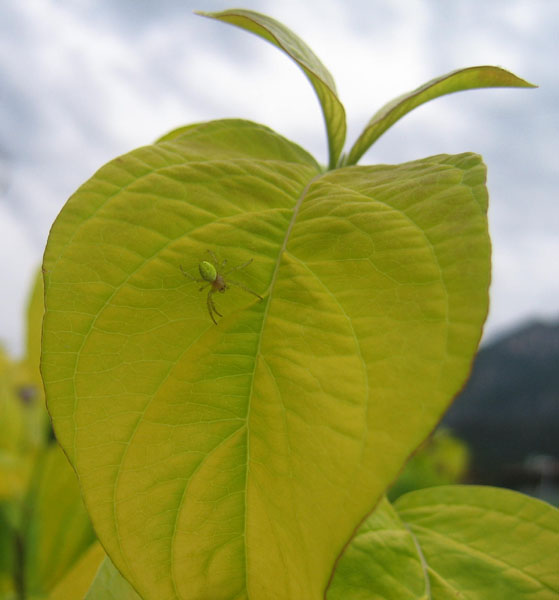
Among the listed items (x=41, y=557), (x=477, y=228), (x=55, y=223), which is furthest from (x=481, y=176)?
(x=41, y=557)

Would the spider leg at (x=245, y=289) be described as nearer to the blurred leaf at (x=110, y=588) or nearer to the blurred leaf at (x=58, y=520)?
the blurred leaf at (x=110, y=588)

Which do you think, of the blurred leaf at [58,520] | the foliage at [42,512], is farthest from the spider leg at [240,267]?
the blurred leaf at [58,520]

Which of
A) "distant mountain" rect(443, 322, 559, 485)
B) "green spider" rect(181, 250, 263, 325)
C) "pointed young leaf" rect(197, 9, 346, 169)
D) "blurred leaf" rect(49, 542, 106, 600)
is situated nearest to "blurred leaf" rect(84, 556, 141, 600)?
"blurred leaf" rect(49, 542, 106, 600)

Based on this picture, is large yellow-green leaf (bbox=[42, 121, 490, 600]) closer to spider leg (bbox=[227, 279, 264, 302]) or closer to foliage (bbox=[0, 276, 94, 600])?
spider leg (bbox=[227, 279, 264, 302])

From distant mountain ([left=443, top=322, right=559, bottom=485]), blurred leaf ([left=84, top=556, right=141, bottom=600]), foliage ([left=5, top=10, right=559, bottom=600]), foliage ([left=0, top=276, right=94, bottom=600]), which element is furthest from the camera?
distant mountain ([left=443, top=322, right=559, bottom=485])

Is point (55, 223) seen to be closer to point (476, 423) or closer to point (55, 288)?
point (55, 288)

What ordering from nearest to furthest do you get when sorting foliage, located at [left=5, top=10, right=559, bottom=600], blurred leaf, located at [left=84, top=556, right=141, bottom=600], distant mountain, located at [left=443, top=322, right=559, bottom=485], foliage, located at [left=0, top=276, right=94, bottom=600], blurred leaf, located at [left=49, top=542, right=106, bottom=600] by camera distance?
1. foliage, located at [left=5, top=10, right=559, bottom=600]
2. blurred leaf, located at [left=84, top=556, right=141, bottom=600]
3. blurred leaf, located at [left=49, top=542, right=106, bottom=600]
4. foliage, located at [left=0, top=276, right=94, bottom=600]
5. distant mountain, located at [left=443, top=322, right=559, bottom=485]

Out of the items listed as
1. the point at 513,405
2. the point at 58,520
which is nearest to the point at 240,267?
the point at 58,520
